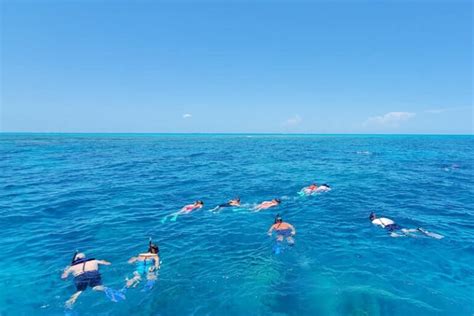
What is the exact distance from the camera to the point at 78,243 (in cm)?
1514

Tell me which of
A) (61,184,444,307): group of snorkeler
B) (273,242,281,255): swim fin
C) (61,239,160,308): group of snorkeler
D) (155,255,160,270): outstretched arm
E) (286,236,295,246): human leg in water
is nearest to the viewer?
(61,239,160,308): group of snorkeler

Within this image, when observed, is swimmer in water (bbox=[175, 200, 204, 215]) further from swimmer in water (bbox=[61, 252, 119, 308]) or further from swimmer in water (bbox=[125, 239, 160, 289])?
swimmer in water (bbox=[61, 252, 119, 308])

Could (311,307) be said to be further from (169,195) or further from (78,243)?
(169,195)

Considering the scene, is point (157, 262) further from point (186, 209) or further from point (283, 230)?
point (186, 209)

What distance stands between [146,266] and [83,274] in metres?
2.57

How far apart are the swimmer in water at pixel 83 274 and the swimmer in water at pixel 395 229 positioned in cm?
1558

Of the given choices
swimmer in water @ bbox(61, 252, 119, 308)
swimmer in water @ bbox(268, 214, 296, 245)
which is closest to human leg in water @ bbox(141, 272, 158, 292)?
swimmer in water @ bbox(61, 252, 119, 308)

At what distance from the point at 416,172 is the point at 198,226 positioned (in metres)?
33.8

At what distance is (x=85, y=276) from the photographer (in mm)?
11461

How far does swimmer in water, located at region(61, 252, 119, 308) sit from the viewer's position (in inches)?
427

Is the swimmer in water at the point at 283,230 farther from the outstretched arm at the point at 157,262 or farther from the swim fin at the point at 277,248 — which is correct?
the outstretched arm at the point at 157,262

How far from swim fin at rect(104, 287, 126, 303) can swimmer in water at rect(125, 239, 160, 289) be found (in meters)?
0.44

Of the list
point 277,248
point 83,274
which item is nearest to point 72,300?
point 83,274

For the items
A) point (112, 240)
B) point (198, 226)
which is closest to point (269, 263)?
point (198, 226)
